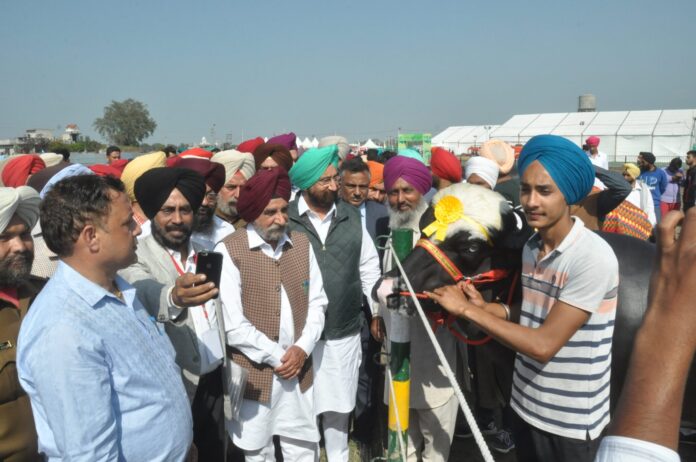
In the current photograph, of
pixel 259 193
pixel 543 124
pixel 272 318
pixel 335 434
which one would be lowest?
pixel 543 124

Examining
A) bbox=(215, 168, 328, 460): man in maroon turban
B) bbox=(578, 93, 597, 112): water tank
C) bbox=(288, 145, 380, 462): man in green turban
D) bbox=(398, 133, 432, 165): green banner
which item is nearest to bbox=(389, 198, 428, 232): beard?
bbox=(288, 145, 380, 462): man in green turban

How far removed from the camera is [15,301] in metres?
2.19

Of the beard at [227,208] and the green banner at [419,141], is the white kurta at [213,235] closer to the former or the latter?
the beard at [227,208]

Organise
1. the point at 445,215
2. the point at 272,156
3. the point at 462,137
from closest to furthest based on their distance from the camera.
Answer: the point at 445,215 < the point at 272,156 < the point at 462,137

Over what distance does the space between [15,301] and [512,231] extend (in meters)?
2.44

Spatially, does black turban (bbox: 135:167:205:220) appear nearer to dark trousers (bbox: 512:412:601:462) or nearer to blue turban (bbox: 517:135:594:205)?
blue turban (bbox: 517:135:594:205)

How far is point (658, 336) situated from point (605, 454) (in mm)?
206

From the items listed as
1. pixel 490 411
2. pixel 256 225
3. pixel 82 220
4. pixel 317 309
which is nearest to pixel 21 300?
pixel 82 220

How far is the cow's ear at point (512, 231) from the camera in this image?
2.46 m

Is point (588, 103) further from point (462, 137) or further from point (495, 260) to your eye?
point (495, 260)

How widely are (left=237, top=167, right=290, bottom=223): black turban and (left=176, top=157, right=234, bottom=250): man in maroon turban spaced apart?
0.52 metres

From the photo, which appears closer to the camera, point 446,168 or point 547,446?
point 547,446

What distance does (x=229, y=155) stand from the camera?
4.97 metres

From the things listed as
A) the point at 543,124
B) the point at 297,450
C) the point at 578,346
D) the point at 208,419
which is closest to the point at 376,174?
the point at 297,450
